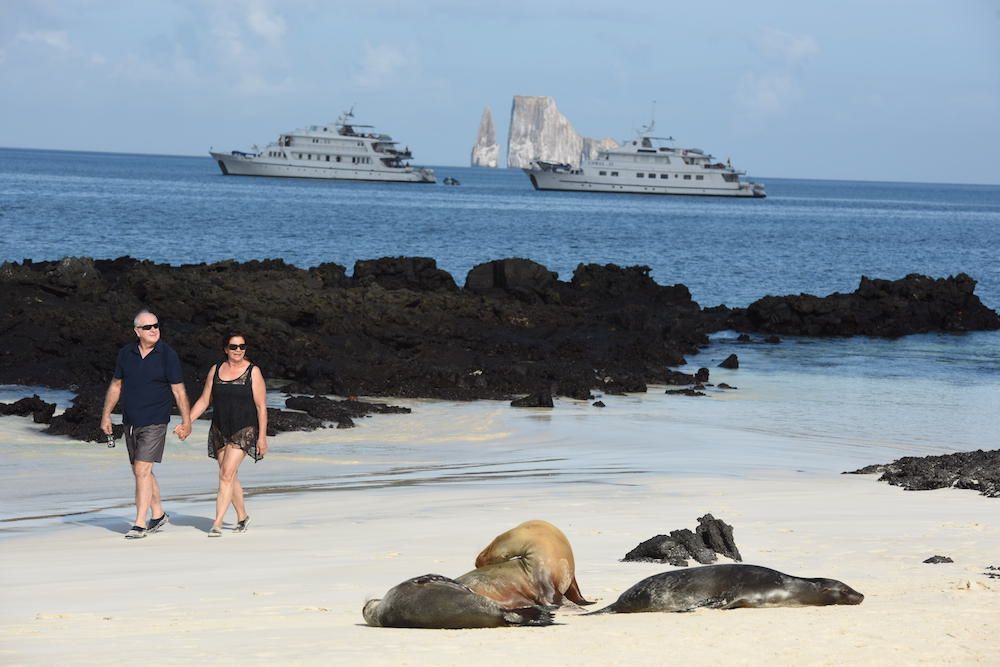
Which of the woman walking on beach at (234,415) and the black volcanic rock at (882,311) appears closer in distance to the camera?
the woman walking on beach at (234,415)

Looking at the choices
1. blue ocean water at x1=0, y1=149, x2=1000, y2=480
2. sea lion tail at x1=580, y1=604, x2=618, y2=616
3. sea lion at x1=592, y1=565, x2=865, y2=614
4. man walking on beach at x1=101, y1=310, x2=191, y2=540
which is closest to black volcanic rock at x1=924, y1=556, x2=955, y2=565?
sea lion at x1=592, y1=565, x2=865, y2=614

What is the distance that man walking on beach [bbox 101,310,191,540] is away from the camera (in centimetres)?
839

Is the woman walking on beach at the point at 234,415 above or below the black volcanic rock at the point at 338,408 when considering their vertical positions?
above

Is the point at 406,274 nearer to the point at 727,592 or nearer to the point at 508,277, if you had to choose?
the point at 508,277

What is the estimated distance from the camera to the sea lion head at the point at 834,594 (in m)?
5.92

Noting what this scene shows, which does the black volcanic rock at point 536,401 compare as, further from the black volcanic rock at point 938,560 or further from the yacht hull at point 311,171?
the yacht hull at point 311,171

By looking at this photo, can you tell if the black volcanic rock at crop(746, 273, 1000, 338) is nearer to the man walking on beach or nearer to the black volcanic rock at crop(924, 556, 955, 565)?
the man walking on beach

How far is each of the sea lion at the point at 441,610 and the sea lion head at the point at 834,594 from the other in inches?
48.1

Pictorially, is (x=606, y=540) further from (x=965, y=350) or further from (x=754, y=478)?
(x=965, y=350)

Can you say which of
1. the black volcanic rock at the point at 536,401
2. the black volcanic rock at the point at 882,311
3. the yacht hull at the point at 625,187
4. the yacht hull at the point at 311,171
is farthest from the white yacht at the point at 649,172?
the black volcanic rock at the point at 536,401

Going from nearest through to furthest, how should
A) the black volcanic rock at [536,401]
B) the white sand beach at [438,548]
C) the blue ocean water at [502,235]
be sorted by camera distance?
the white sand beach at [438,548], the black volcanic rock at [536,401], the blue ocean water at [502,235]

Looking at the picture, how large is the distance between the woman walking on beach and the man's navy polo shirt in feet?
0.86

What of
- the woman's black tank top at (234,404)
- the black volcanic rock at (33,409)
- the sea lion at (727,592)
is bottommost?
the black volcanic rock at (33,409)

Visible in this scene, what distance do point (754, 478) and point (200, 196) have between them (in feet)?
287
